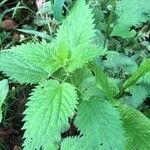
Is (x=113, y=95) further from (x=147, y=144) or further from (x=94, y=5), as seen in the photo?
(x=94, y=5)

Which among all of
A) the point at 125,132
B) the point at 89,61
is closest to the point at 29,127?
the point at 89,61

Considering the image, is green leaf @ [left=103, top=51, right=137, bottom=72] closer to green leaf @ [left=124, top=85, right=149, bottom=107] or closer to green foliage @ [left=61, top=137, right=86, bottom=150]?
green leaf @ [left=124, top=85, right=149, bottom=107]

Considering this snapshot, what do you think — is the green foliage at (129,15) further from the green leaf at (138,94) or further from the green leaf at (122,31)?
the green leaf at (138,94)

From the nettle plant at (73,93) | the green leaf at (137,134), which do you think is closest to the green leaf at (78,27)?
the nettle plant at (73,93)

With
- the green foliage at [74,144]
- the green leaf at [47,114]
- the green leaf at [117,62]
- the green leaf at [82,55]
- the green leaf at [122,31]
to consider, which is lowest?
the green foliage at [74,144]

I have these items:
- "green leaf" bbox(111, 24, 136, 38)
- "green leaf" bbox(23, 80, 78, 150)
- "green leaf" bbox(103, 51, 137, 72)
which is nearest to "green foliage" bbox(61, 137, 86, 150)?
"green leaf" bbox(23, 80, 78, 150)

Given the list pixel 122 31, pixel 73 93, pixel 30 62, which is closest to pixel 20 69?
pixel 30 62

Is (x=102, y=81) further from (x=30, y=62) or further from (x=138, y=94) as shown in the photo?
(x=138, y=94)
